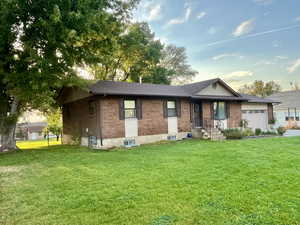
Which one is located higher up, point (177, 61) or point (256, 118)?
point (177, 61)

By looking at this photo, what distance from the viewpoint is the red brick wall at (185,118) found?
1473cm

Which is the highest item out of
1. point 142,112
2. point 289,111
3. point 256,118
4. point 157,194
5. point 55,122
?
point 289,111

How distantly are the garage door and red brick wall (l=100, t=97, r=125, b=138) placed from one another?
11.7 meters

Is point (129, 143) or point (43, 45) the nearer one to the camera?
point (43, 45)

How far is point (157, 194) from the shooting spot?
13.3ft

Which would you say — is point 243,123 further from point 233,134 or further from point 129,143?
point 129,143

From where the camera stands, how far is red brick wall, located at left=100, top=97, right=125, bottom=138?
11.8m

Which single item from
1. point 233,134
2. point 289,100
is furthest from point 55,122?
point 289,100

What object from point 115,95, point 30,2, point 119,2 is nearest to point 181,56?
point 119,2

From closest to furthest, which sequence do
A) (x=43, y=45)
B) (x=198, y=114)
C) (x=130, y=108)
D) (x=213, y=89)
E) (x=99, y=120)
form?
(x=43, y=45) → (x=99, y=120) → (x=130, y=108) → (x=198, y=114) → (x=213, y=89)

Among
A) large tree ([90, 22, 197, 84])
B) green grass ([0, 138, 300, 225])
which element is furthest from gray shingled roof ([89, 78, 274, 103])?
large tree ([90, 22, 197, 84])

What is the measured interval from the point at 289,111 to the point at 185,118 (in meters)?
20.2

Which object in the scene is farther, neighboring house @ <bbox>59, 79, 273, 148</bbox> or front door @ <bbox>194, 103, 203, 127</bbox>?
front door @ <bbox>194, 103, 203, 127</bbox>

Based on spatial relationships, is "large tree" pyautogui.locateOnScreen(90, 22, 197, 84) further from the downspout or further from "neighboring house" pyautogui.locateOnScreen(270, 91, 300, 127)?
"neighboring house" pyautogui.locateOnScreen(270, 91, 300, 127)
